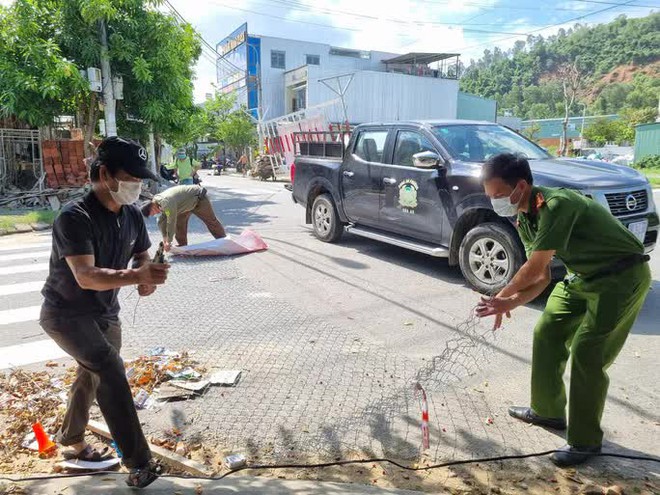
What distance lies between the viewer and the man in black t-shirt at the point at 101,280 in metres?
2.54

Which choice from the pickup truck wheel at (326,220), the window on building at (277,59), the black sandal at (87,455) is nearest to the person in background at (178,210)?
the pickup truck wheel at (326,220)

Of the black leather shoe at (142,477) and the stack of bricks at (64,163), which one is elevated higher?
the stack of bricks at (64,163)

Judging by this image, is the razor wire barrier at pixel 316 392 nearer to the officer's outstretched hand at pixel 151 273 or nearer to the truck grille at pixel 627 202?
the officer's outstretched hand at pixel 151 273

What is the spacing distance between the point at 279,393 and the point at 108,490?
1.43 meters

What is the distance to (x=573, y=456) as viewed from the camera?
9.84 feet

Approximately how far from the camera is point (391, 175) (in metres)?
7.38

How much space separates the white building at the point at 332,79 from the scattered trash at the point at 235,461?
2432 cm

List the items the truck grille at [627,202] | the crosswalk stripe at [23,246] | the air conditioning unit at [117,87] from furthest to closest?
the air conditioning unit at [117,87] < the crosswalk stripe at [23,246] < the truck grille at [627,202]

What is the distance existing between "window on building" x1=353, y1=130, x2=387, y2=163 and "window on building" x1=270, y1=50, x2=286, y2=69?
35803 mm

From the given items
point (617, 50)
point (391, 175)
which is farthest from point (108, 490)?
point (617, 50)

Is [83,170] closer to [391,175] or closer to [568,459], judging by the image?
[391,175]

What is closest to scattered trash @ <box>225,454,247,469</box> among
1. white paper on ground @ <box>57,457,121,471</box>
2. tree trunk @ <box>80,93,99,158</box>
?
white paper on ground @ <box>57,457,121,471</box>

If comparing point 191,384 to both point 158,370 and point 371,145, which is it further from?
point 371,145

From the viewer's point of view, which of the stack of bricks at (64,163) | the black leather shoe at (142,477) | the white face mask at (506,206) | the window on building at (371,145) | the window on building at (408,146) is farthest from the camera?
the stack of bricks at (64,163)
